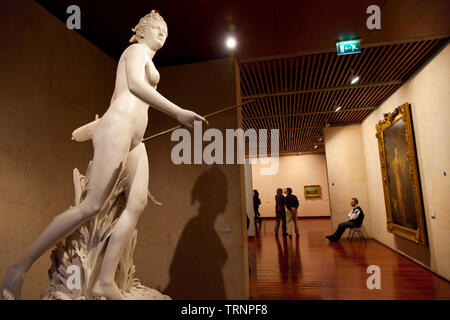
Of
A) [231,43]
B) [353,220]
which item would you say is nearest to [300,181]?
[353,220]

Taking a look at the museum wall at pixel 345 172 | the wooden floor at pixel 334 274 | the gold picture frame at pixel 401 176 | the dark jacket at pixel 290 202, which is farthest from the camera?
the dark jacket at pixel 290 202

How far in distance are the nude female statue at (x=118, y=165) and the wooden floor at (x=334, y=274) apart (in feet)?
7.89

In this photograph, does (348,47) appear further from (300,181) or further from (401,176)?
(300,181)

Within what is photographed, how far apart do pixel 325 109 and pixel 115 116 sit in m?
6.33

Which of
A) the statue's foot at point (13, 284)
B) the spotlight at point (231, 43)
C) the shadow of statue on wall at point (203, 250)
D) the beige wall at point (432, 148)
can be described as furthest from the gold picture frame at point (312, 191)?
the statue's foot at point (13, 284)

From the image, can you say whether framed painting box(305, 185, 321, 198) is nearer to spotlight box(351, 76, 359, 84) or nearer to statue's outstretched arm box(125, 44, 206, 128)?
spotlight box(351, 76, 359, 84)

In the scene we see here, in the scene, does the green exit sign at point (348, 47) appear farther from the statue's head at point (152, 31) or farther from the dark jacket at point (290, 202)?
the dark jacket at point (290, 202)

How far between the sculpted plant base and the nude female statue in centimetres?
12

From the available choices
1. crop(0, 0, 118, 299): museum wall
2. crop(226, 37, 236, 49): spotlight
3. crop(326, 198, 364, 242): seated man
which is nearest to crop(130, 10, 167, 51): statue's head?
crop(0, 0, 118, 299): museum wall

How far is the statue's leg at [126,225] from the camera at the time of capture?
1.59 meters

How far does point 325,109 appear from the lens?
6.94 m

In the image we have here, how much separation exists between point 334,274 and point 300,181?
11.0 metres

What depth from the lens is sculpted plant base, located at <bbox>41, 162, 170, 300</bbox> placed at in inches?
65.9
